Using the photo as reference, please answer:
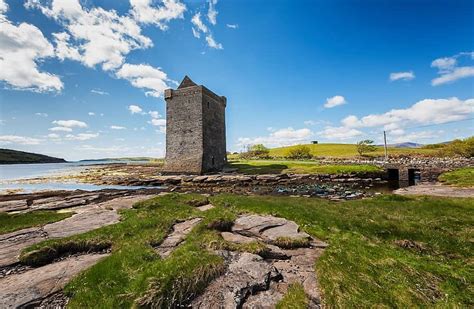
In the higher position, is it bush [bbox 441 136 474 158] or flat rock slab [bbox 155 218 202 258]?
bush [bbox 441 136 474 158]

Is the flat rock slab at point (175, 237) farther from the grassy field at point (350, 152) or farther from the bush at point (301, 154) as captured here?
the grassy field at point (350, 152)

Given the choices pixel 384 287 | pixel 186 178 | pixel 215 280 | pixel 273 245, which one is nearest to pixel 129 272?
pixel 215 280

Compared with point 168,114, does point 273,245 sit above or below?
below

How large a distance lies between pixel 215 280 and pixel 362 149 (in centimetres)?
9507

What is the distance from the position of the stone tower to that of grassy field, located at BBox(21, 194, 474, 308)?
29.4 m

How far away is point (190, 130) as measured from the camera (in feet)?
139

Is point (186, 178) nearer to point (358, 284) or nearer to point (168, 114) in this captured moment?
point (168, 114)

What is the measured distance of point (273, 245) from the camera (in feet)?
28.2

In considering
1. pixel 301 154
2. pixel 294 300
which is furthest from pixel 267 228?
pixel 301 154

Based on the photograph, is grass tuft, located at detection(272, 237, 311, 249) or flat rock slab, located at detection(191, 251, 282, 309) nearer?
flat rock slab, located at detection(191, 251, 282, 309)

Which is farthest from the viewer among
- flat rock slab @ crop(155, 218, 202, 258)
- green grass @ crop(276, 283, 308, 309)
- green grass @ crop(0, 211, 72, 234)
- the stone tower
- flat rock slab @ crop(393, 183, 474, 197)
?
the stone tower

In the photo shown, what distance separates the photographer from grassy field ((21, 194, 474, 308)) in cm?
548

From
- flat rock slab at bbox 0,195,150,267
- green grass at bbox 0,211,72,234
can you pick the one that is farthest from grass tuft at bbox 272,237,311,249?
green grass at bbox 0,211,72,234

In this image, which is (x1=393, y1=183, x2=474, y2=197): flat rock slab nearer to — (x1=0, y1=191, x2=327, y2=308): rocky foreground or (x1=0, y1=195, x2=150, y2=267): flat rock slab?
(x1=0, y1=191, x2=327, y2=308): rocky foreground
